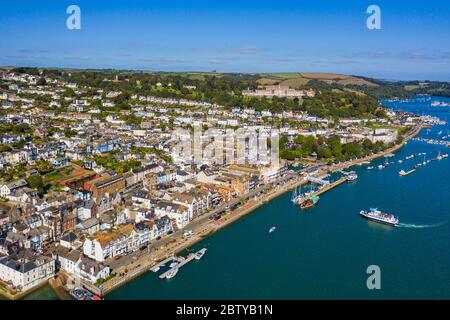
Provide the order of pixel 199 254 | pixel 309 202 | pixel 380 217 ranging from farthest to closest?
pixel 309 202
pixel 380 217
pixel 199 254

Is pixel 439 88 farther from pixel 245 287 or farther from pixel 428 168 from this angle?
pixel 245 287

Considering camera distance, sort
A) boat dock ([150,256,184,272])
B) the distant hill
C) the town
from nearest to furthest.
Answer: boat dock ([150,256,184,272])
the town
the distant hill

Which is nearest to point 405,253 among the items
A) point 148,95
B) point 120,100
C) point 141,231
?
point 141,231

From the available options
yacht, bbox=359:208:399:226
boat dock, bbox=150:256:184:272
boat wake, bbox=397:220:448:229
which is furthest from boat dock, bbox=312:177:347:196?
boat dock, bbox=150:256:184:272

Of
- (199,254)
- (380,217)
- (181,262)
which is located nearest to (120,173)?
(199,254)

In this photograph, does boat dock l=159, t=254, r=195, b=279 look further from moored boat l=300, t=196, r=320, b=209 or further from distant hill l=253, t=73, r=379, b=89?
distant hill l=253, t=73, r=379, b=89

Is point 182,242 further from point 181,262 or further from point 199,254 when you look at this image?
point 181,262

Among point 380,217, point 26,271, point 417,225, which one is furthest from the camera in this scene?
point 380,217

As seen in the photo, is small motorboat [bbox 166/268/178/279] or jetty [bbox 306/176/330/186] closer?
small motorboat [bbox 166/268/178/279]

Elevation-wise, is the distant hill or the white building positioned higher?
the distant hill

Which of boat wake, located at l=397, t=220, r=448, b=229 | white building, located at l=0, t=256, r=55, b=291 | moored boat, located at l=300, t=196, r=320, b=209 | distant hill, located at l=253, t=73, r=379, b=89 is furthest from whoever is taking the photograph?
distant hill, located at l=253, t=73, r=379, b=89
